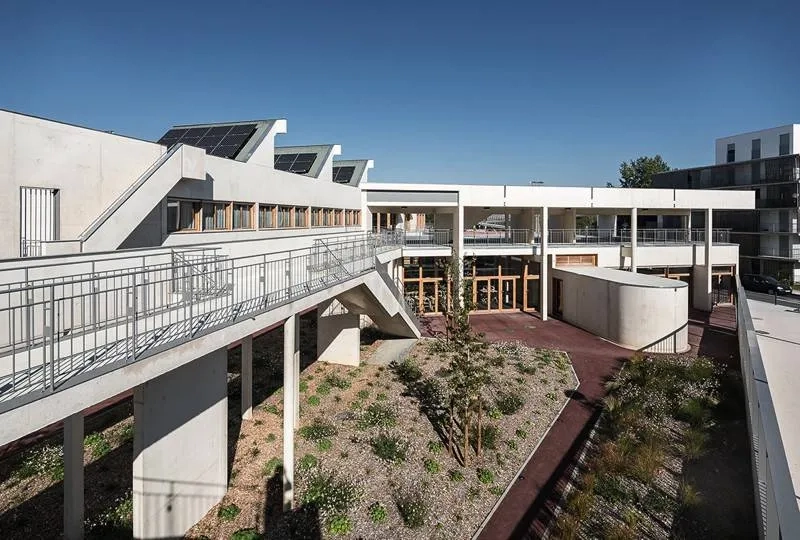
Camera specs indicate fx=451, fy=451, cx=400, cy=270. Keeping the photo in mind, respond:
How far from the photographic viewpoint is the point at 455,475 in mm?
10719

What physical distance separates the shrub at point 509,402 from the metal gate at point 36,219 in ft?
40.1

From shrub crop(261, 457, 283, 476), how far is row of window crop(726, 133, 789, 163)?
5332 centimetres

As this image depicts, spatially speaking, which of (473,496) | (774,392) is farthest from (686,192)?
(473,496)

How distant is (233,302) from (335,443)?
18.7ft

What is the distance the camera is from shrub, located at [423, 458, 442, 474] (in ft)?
36.0

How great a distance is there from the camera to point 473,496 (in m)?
10.0

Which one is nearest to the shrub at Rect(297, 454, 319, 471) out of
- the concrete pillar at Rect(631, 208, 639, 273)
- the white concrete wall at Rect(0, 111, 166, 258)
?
the white concrete wall at Rect(0, 111, 166, 258)

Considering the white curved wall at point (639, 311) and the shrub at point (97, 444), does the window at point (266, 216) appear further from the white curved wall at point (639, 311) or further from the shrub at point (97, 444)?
the white curved wall at point (639, 311)

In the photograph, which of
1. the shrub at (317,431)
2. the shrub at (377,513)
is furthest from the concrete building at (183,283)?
the shrub at (377,513)

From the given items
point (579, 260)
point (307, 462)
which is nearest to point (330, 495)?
point (307, 462)

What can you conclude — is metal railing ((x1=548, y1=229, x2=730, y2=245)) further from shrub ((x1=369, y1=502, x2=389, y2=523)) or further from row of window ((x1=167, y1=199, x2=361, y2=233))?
shrub ((x1=369, y1=502, x2=389, y2=523))

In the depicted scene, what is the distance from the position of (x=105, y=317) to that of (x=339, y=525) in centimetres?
594

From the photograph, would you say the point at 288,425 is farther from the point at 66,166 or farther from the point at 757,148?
the point at 757,148

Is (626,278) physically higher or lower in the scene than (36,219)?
lower
